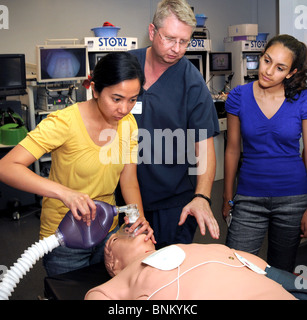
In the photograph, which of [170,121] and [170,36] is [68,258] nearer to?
[170,121]

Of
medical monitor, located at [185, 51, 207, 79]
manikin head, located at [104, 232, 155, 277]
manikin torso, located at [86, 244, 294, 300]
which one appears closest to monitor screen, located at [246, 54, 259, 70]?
medical monitor, located at [185, 51, 207, 79]

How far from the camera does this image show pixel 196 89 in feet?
5.82

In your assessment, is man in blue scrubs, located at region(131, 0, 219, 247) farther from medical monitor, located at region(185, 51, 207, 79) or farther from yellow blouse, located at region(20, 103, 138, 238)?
medical monitor, located at region(185, 51, 207, 79)

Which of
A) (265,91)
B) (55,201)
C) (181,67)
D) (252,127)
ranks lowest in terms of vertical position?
(55,201)

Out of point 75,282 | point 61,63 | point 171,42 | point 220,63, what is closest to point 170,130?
point 171,42

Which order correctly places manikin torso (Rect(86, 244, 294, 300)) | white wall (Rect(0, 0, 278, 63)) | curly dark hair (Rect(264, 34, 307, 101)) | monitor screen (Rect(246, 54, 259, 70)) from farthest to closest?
monitor screen (Rect(246, 54, 259, 70)) → white wall (Rect(0, 0, 278, 63)) → curly dark hair (Rect(264, 34, 307, 101)) → manikin torso (Rect(86, 244, 294, 300))

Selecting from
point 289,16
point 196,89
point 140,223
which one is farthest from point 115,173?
point 289,16

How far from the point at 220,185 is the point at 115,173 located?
3.42 metres

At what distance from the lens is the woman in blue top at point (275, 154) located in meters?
1.70

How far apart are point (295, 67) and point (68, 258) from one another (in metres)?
1.21

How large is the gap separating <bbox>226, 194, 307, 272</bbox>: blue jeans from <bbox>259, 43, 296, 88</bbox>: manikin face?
0.50 metres

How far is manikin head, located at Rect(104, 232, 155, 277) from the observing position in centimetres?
140
